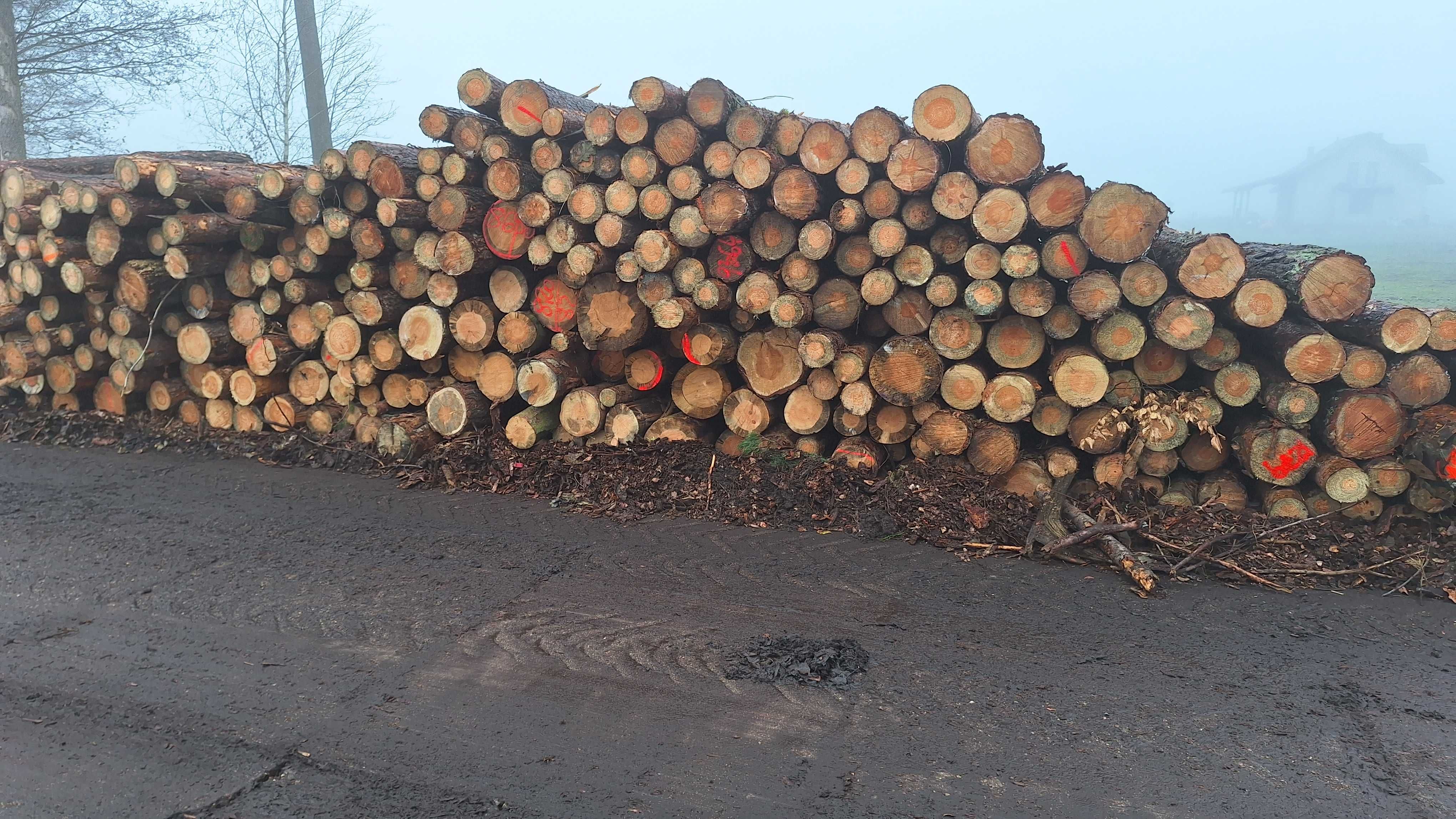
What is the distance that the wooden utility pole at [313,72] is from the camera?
12.9 m

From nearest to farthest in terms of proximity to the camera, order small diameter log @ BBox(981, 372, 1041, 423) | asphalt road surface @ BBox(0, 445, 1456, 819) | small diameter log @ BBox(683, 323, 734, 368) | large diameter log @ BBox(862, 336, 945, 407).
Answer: asphalt road surface @ BBox(0, 445, 1456, 819) → small diameter log @ BBox(981, 372, 1041, 423) → large diameter log @ BBox(862, 336, 945, 407) → small diameter log @ BBox(683, 323, 734, 368)

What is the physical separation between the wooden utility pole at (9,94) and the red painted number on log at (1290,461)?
13867mm

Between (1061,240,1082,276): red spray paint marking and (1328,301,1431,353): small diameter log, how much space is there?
Answer: 141 cm

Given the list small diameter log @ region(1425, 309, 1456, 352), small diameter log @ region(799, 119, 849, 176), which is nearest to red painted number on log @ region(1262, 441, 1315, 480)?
small diameter log @ region(1425, 309, 1456, 352)

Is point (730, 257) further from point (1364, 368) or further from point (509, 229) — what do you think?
point (1364, 368)

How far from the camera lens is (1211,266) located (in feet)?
14.7

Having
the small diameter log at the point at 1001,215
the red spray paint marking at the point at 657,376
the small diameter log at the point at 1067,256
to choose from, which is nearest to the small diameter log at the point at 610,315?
the red spray paint marking at the point at 657,376

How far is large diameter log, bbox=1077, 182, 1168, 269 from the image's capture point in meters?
4.43

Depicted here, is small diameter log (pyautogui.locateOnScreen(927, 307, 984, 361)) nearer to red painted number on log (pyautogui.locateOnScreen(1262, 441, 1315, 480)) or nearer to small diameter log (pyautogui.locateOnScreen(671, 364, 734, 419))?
small diameter log (pyautogui.locateOnScreen(671, 364, 734, 419))

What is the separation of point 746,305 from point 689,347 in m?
0.50

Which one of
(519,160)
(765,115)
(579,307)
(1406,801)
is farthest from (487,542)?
(1406,801)

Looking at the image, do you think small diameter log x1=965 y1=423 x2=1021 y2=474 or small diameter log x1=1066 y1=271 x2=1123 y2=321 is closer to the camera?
small diameter log x1=1066 y1=271 x2=1123 y2=321

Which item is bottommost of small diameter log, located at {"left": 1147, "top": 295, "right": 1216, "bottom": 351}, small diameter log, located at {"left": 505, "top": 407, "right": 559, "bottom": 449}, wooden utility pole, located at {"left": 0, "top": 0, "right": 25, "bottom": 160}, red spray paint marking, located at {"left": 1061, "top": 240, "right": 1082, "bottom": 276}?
small diameter log, located at {"left": 505, "top": 407, "right": 559, "bottom": 449}

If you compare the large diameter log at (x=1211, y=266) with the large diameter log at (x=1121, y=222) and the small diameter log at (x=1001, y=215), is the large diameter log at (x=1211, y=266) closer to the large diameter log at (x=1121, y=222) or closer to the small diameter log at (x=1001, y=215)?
the large diameter log at (x=1121, y=222)
